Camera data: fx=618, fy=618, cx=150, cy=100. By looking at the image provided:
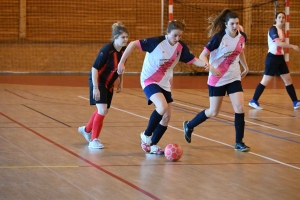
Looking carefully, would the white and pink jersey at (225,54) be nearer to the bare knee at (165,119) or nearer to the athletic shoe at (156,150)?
the bare knee at (165,119)

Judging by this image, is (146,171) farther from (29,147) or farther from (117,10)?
(117,10)

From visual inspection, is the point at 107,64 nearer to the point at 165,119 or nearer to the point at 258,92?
the point at 165,119

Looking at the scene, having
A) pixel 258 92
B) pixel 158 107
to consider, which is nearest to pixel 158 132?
pixel 158 107

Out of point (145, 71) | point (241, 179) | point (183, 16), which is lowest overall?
point (241, 179)

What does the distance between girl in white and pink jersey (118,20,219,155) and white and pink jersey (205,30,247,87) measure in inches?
14.1

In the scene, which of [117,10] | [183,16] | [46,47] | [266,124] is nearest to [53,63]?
[46,47]

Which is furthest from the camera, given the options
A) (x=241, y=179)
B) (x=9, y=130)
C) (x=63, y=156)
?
(x=9, y=130)

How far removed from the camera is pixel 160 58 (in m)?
6.21

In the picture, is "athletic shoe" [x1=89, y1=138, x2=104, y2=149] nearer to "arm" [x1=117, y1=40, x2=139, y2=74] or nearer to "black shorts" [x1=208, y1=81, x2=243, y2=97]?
"arm" [x1=117, y1=40, x2=139, y2=74]

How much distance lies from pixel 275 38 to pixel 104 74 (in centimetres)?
428

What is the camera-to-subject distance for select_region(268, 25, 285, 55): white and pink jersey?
10023 mm

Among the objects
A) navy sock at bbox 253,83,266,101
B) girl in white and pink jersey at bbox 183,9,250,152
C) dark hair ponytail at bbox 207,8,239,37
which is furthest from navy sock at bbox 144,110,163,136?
navy sock at bbox 253,83,266,101

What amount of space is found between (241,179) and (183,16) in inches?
486

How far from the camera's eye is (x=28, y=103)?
10.2 metres
